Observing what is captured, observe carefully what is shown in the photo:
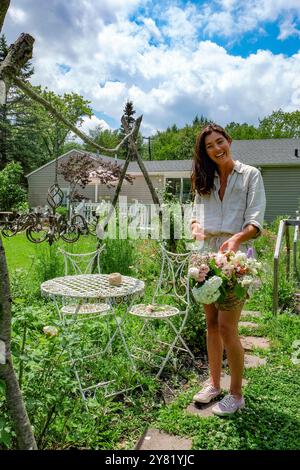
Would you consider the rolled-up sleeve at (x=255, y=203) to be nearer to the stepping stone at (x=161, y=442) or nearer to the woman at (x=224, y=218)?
the woman at (x=224, y=218)

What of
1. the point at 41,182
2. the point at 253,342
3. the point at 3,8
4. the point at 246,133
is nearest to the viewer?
the point at 3,8

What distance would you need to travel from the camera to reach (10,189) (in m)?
18.8

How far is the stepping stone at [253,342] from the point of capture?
338 cm

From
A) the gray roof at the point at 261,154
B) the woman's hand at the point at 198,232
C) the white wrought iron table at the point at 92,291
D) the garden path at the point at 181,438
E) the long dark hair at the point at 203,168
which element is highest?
the gray roof at the point at 261,154

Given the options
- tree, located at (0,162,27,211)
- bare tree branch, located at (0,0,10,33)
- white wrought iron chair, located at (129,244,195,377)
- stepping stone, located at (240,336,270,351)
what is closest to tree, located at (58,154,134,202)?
tree, located at (0,162,27,211)

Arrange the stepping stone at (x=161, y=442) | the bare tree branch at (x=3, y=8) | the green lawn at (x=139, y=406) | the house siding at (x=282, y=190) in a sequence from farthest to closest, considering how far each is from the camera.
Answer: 1. the house siding at (x=282, y=190)
2. the stepping stone at (x=161, y=442)
3. the green lawn at (x=139, y=406)
4. the bare tree branch at (x=3, y=8)

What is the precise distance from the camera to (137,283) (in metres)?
2.78

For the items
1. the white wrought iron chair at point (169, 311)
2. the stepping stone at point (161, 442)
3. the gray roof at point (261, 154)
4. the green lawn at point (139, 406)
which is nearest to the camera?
the green lawn at point (139, 406)

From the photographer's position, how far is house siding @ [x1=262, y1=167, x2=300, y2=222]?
15490 mm

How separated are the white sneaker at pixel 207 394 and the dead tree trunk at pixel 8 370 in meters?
1.27

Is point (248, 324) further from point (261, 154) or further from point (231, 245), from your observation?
point (261, 154)

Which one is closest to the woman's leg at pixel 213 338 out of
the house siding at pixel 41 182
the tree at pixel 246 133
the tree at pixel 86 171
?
the tree at pixel 86 171

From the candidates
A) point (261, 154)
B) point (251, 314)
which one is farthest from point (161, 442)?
point (261, 154)

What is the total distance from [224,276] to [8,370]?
1171 mm
